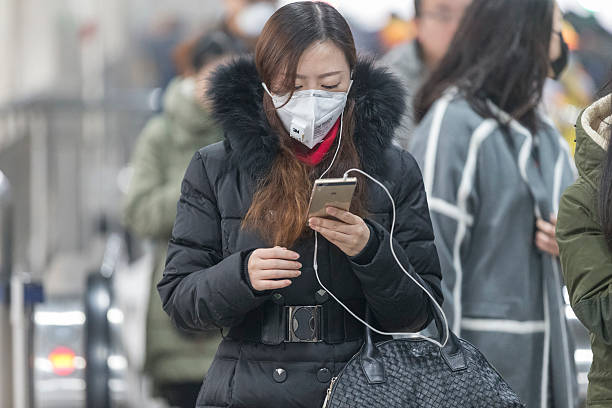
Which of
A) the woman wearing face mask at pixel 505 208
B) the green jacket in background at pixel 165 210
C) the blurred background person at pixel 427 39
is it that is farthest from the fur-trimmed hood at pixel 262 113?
the green jacket in background at pixel 165 210

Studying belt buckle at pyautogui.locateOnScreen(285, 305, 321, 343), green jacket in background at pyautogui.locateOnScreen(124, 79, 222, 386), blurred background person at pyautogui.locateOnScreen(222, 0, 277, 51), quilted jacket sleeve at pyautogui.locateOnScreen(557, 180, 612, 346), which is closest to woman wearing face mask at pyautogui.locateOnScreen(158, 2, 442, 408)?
belt buckle at pyautogui.locateOnScreen(285, 305, 321, 343)

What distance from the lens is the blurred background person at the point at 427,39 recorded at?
4.93 m

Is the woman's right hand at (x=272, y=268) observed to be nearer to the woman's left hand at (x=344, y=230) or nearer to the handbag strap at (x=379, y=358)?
the woman's left hand at (x=344, y=230)

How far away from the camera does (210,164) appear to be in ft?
9.86

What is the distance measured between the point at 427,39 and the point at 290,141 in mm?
2217

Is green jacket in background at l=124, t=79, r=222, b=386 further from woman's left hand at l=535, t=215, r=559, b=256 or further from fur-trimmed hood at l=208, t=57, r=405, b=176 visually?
fur-trimmed hood at l=208, t=57, r=405, b=176

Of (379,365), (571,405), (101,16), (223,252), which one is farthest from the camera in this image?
(101,16)

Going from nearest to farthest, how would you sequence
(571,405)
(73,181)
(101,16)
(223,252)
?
(223,252), (571,405), (73,181), (101,16)

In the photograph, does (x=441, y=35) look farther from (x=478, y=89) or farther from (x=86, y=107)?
(x=86, y=107)

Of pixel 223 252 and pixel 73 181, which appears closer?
pixel 223 252

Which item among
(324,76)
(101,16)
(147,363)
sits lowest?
(147,363)

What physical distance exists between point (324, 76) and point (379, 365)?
2.25 ft

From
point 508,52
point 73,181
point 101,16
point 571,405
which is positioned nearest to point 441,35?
point 508,52

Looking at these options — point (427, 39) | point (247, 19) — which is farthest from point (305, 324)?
point (247, 19)
